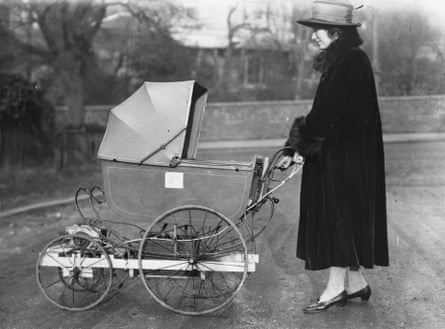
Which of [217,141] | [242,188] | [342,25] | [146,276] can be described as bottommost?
[217,141]

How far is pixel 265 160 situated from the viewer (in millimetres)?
4418

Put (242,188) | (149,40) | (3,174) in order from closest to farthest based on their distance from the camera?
(242,188) → (3,174) → (149,40)

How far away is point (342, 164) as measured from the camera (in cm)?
443

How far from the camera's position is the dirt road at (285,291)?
4.41 m

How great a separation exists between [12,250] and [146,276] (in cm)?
308

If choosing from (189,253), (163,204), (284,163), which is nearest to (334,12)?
(284,163)

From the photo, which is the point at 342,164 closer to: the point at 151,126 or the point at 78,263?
the point at 151,126

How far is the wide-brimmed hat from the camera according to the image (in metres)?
4.32

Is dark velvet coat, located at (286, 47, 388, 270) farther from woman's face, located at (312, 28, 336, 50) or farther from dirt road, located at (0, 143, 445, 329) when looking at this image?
dirt road, located at (0, 143, 445, 329)

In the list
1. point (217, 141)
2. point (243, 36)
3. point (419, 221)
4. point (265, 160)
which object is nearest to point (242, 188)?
point (265, 160)

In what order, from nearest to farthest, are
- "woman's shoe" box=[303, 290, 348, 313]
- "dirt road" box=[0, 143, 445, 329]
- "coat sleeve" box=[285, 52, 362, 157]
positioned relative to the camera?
"coat sleeve" box=[285, 52, 362, 157] → "dirt road" box=[0, 143, 445, 329] → "woman's shoe" box=[303, 290, 348, 313]

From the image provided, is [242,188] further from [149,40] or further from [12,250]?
Answer: [149,40]

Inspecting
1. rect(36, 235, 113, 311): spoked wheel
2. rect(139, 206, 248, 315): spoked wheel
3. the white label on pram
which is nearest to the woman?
rect(139, 206, 248, 315): spoked wheel

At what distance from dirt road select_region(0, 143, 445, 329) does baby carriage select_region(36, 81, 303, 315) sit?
18cm
